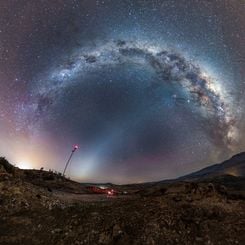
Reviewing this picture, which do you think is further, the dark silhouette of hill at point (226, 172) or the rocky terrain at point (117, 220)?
the dark silhouette of hill at point (226, 172)

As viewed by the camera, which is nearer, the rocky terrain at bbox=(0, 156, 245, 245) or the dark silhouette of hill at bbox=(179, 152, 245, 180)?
the rocky terrain at bbox=(0, 156, 245, 245)

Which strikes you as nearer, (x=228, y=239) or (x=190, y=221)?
(x=228, y=239)

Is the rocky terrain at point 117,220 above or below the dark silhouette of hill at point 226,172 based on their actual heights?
below

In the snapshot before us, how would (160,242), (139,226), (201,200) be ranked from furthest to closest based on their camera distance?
(201,200) < (139,226) < (160,242)

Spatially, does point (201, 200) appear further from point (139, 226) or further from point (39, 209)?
point (39, 209)

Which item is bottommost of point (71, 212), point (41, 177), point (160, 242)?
point (160, 242)

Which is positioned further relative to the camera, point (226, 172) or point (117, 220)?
point (226, 172)

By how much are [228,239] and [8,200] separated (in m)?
11.5

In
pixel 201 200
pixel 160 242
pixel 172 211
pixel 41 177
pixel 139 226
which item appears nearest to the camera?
pixel 160 242

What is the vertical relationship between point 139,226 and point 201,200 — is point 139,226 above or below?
below

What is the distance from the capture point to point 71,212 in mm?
16484

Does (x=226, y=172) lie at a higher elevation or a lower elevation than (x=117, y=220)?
higher

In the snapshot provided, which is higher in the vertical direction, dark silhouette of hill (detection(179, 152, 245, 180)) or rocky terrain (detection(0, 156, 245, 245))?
dark silhouette of hill (detection(179, 152, 245, 180))

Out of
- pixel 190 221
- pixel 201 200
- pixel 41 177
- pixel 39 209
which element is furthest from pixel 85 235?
pixel 41 177
